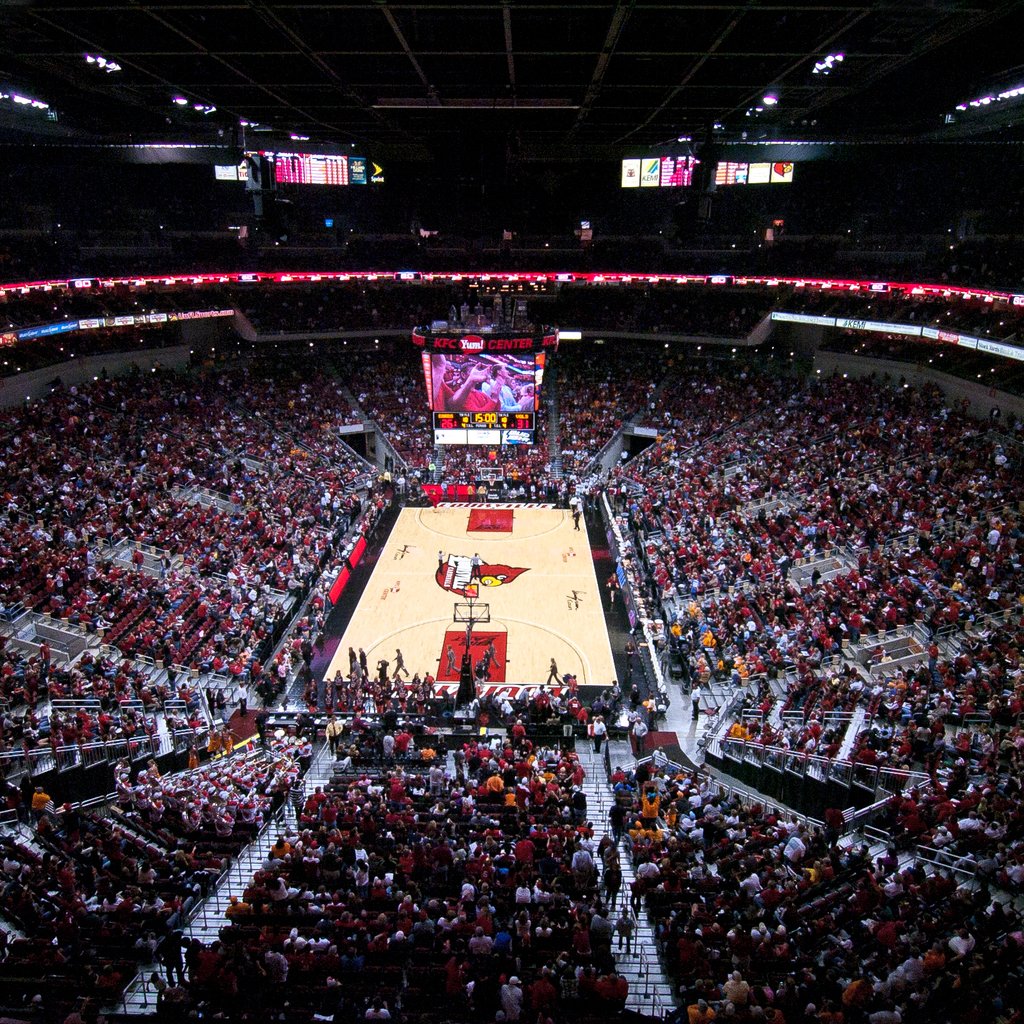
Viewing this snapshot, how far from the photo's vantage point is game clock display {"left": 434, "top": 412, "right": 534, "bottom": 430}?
34.4 metres

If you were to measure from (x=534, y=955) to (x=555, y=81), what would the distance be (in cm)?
1099

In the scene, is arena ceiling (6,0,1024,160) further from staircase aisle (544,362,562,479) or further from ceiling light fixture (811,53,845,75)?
staircase aisle (544,362,562,479)

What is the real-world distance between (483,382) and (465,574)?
10.2m

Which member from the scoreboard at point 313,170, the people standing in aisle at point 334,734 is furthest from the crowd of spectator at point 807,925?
the scoreboard at point 313,170

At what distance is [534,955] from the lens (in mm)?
9602

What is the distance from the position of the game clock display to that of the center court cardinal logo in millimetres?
7944

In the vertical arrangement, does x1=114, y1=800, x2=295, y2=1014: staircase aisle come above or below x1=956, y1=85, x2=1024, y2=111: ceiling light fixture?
below

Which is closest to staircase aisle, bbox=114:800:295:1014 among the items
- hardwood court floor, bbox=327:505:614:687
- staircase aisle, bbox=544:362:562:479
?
hardwood court floor, bbox=327:505:614:687

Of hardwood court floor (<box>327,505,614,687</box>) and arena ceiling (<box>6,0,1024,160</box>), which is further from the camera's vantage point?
hardwood court floor (<box>327,505,614,687</box>)

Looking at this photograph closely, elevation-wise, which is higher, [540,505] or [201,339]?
[201,339]

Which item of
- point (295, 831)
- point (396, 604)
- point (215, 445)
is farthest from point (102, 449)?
point (295, 831)

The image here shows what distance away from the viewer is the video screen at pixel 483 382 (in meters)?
33.8

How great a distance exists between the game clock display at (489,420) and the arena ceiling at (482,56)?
752 inches

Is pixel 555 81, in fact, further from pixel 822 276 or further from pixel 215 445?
pixel 822 276
